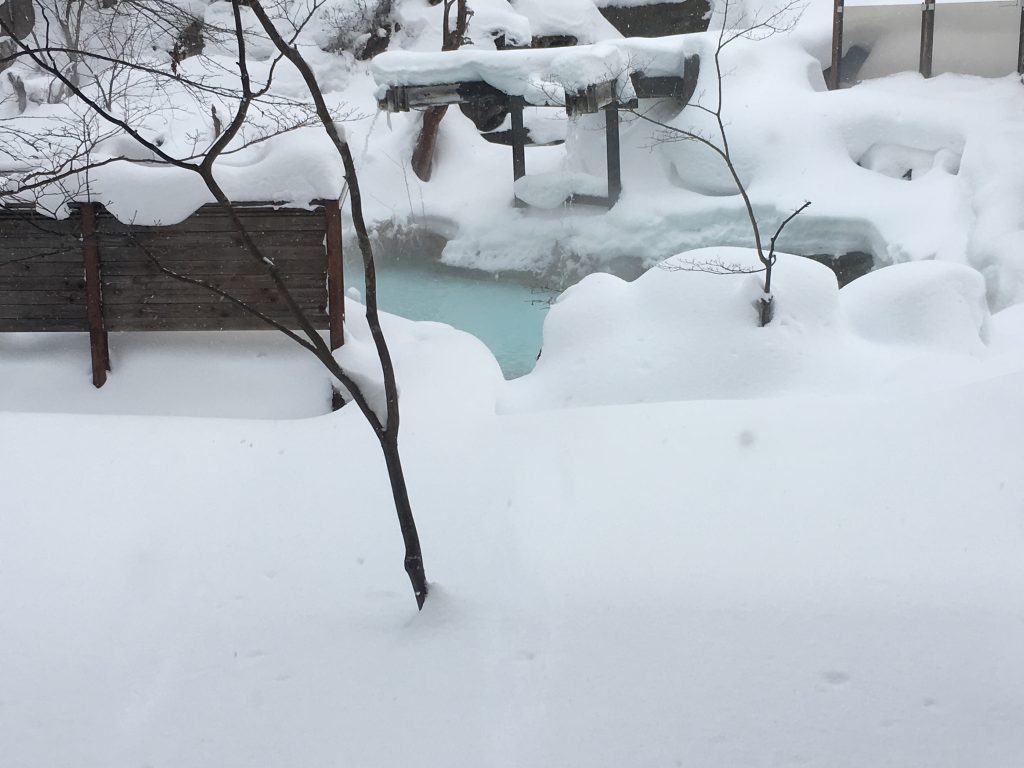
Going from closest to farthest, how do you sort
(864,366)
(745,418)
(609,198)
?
(745,418) → (864,366) → (609,198)

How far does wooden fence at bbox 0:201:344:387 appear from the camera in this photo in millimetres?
6453

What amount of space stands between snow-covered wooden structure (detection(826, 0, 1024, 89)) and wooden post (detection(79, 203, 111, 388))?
1192cm

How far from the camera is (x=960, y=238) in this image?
35.5ft

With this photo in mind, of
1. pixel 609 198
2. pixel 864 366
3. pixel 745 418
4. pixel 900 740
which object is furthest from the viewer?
pixel 609 198

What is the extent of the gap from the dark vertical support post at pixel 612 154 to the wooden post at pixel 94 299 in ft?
29.7

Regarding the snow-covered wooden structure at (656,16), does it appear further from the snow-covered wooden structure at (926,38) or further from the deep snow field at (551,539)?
the deep snow field at (551,539)

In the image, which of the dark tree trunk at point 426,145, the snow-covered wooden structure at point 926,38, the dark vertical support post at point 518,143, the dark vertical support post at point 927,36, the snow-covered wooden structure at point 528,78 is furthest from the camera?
the dark tree trunk at point 426,145

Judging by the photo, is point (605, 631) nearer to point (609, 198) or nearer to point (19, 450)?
point (19, 450)

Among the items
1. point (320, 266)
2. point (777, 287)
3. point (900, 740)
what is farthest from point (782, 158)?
point (900, 740)

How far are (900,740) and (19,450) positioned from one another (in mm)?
4720

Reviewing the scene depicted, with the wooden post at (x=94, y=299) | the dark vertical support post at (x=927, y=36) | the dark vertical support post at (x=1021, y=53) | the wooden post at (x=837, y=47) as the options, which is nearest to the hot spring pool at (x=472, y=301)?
the wooden post at (x=94, y=299)

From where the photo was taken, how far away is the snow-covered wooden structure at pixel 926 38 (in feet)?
43.8

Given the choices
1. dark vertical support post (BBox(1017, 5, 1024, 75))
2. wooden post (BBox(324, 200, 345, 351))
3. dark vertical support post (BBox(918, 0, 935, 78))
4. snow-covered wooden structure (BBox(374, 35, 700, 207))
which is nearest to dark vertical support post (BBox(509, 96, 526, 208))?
snow-covered wooden structure (BBox(374, 35, 700, 207))

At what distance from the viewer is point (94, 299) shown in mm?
6555
